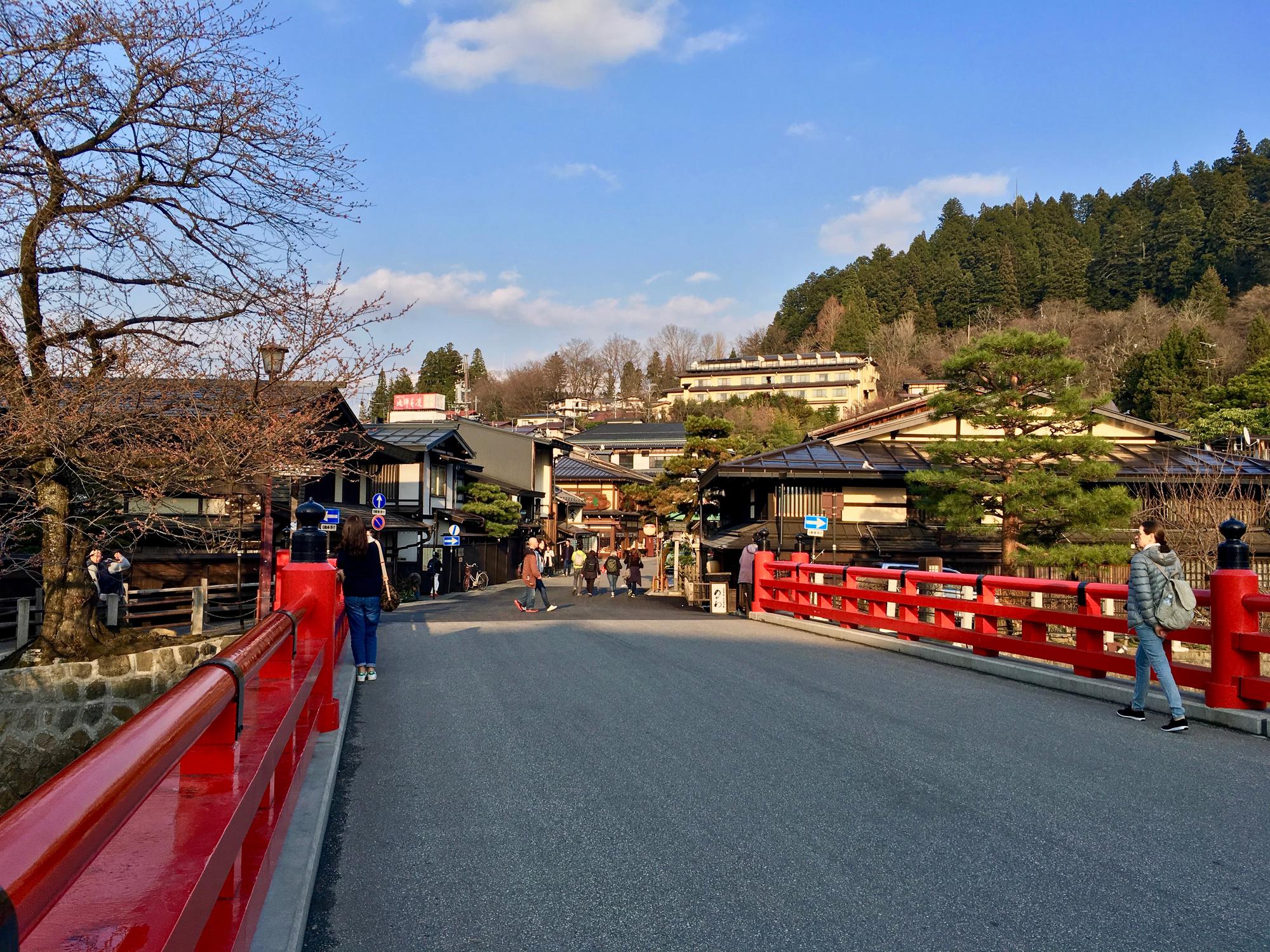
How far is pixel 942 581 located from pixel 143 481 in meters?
10.4

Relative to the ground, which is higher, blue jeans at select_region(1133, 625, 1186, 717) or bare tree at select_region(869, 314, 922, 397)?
bare tree at select_region(869, 314, 922, 397)

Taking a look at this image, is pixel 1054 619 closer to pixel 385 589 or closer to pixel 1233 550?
pixel 1233 550

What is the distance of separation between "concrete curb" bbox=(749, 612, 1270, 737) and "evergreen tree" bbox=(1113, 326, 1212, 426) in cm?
3840

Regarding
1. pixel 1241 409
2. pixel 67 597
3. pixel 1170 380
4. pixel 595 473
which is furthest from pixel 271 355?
pixel 595 473

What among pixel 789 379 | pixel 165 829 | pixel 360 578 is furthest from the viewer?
pixel 789 379

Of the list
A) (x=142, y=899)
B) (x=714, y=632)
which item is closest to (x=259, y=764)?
(x=142, y=899)

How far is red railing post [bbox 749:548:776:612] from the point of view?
19.7 m

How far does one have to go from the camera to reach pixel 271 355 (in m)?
14.1

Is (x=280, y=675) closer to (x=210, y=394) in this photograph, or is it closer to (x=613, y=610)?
(x=210, y=394)

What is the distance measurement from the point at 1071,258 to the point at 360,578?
9129 cm

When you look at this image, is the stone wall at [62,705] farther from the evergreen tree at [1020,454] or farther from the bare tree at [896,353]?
the bare tree at [896,353]

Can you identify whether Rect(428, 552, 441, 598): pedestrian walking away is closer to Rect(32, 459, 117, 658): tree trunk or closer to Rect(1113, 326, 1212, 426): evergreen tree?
Rect(32, 459, 117, 658): tree trunk

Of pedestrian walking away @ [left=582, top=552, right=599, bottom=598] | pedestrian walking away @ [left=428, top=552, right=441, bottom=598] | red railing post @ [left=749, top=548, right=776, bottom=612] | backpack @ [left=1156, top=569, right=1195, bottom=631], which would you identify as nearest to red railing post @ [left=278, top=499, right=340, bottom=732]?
backpack @ [left=1156, top=569, right=1195, bottom=631]

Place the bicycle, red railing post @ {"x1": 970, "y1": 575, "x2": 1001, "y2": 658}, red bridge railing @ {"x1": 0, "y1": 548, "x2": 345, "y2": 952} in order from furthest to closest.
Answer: the bicycle
red railing post @ {"x1": 970, "y1": 575, "x2": 1001, "y2": 658}
red bridge railing @ {"x1": 0, "y1": 548, "x2": 345, "y2": 952}
